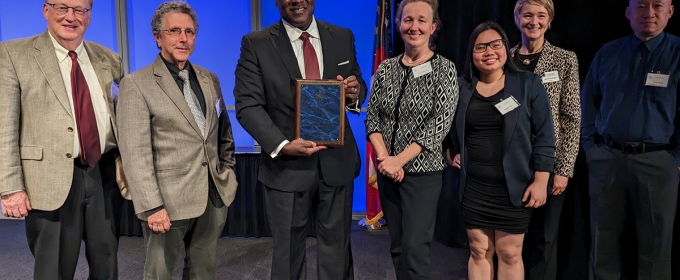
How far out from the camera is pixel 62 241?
6.64 feet

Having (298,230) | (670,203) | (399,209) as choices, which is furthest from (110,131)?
(670,203)

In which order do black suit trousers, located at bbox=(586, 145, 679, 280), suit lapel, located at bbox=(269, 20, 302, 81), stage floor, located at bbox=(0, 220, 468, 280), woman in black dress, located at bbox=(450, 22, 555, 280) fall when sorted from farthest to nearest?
stage floor, located at bbox=(0, 220, 468, 280) < black suit trousers, located at bbox=(586, 145, 679, 280) < woman in black dress, located at bbox=(450, 22, 555, 280) < suit lapel, located at bbox=(269, 20, 302, 81)

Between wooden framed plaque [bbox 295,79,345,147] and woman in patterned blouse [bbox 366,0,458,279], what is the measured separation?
245 millimetres

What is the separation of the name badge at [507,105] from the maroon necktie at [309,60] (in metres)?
0.82

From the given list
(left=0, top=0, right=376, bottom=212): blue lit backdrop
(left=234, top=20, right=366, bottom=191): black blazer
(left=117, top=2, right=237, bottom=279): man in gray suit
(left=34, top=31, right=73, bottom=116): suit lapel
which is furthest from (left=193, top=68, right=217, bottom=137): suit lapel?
(left=0, top=0, right=376, bottom=212): blue lit backdrop

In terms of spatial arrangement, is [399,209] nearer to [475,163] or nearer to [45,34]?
[475,163]

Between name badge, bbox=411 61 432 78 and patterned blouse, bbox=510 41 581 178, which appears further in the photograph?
patterned blouse, bbox=510 41 581 178

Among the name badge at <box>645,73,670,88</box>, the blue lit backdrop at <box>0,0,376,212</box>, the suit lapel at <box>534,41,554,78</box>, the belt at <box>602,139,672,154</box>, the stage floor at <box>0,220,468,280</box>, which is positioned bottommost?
the stage floor at <box>0,220,468,280</box>

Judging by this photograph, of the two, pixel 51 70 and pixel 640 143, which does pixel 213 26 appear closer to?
pixel 51 70

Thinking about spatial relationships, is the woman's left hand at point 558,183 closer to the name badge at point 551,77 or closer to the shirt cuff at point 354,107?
the name badge at point 551,77

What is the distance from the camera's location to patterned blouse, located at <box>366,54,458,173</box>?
6.62ft

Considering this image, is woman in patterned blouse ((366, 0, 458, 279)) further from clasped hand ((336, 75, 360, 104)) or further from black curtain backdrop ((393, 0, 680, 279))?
black curtain backdrop ((393, 0, 680, 279))

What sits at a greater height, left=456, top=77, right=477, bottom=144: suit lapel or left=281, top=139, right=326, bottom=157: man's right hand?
left=456, top=77, right=477, bottom=144: suit lapel

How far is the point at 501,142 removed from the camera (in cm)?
212
